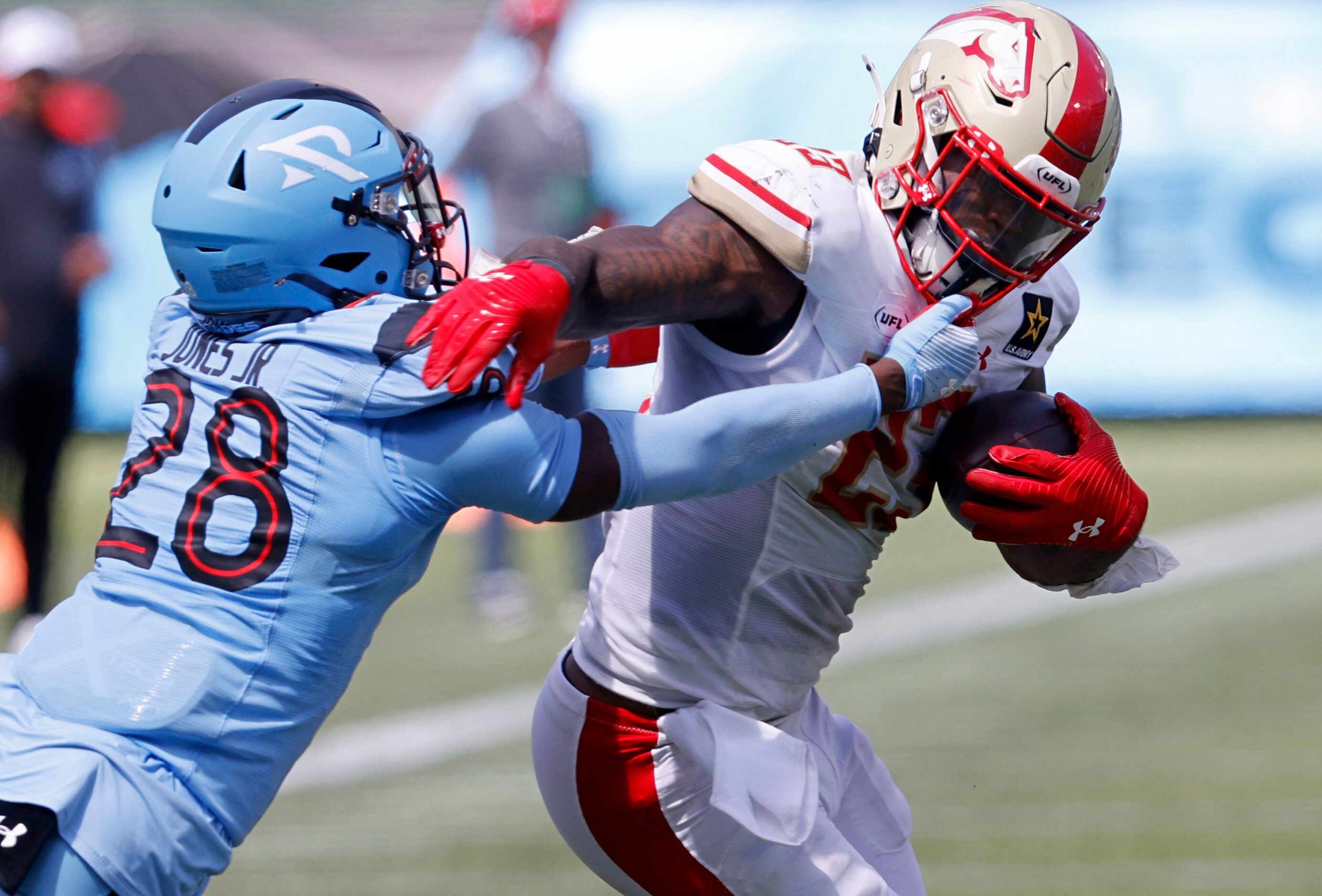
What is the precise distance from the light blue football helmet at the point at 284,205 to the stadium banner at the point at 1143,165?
854 cm

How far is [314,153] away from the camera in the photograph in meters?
2.24

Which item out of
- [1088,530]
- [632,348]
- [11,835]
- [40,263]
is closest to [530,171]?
[40,263]

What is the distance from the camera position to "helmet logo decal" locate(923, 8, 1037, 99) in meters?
2.32

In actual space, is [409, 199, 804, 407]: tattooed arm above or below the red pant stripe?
above

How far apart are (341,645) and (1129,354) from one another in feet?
32.4

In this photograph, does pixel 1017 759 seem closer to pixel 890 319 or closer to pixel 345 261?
pixel 890 319

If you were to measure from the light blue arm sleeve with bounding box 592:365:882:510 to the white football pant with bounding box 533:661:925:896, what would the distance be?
17.4 inches

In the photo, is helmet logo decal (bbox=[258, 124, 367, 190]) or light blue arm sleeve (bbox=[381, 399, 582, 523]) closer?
light blue arm sleeve (bbox=[381, 399, 582, 523])

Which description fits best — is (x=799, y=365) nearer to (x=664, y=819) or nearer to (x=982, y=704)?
(x=664, y=819)

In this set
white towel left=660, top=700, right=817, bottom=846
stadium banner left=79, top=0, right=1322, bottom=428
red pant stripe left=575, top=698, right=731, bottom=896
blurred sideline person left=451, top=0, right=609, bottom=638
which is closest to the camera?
white towel left=660, top=700, right=817, bottom=846

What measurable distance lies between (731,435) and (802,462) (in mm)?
256

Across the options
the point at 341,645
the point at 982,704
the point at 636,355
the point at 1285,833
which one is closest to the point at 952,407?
the point at 636,355

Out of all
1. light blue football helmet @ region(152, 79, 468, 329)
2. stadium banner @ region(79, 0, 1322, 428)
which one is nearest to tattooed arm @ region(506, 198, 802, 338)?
light blue football helmet @ region(152, 79, 468, 329)

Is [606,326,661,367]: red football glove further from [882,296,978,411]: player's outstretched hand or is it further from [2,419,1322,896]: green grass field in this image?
[2,419,1322,896]: green grass field
